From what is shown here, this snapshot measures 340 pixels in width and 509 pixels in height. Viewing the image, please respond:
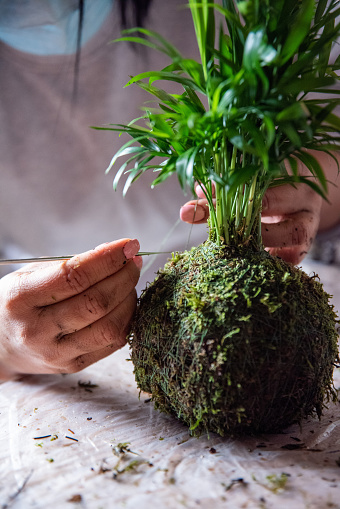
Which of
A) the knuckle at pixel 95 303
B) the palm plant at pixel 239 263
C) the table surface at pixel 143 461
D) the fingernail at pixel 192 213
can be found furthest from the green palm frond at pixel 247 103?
the table surface at pixel 143 461

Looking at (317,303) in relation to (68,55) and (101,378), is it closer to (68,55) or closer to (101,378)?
(101,378)

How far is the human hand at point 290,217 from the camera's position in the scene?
3.07 ft

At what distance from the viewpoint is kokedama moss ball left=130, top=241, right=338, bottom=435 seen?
0.60 meters

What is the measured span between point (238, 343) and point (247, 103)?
350 mm

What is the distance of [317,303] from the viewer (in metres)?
0.68

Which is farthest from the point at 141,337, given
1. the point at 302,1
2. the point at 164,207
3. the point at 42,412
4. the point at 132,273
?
the point at 164,207

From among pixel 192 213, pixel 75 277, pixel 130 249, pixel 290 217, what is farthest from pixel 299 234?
pixel 75 277

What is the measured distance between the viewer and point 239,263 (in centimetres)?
66

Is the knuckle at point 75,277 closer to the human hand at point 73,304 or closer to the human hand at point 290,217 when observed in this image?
the human hand at point 73,304

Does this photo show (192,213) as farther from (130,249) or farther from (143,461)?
(143,461)

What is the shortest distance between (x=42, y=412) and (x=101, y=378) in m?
0.20

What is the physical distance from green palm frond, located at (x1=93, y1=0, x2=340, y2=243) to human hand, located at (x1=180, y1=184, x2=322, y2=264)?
22 cm

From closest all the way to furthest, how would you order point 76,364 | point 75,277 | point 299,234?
point 75,277 → point 76,364 → point 299,234

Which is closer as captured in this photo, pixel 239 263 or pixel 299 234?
pixel 239 263
